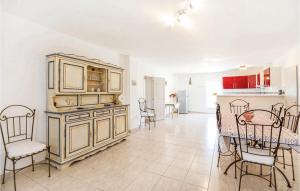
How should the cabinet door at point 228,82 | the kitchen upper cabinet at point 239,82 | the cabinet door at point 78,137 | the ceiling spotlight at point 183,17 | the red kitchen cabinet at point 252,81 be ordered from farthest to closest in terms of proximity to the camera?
1. the cabinet door at point 228,82
2. the kitchen upper cabinet at point 239,82
3. the red kitchen cabinet at point 252,81
4. the cabinet door at point 78,137
5. the ceiling spotlight at point 183,17

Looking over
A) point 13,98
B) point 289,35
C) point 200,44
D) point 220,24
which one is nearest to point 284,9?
point 220,24

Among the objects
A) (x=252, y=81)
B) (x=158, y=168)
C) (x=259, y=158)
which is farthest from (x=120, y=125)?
(x=252, y=81)

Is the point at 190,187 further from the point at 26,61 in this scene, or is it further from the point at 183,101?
the point at 183,101

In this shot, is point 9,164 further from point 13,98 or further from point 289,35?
point 289,35

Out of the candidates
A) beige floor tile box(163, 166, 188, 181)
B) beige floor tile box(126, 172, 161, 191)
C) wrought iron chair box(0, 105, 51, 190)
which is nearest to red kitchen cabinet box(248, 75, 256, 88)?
beige floor tile box(163, 166, 188, 181)

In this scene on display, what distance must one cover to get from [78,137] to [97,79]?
1532 millimetres

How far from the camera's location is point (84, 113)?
2.88 metres

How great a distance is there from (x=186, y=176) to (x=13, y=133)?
9.12 ft

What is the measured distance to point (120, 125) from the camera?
3.85 metres

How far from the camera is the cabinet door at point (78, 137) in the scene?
8.55 feet

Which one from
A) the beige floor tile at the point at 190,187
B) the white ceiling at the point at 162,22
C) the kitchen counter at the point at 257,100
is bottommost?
the beige floor tile at the point at 190,187

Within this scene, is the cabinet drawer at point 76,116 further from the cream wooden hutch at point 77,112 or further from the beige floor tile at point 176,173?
the beige floor tile at point 176,173

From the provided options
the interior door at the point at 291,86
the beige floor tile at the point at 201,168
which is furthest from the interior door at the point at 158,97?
the interior door at the point at 291,86

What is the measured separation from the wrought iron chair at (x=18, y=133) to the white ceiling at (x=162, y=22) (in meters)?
1.54
